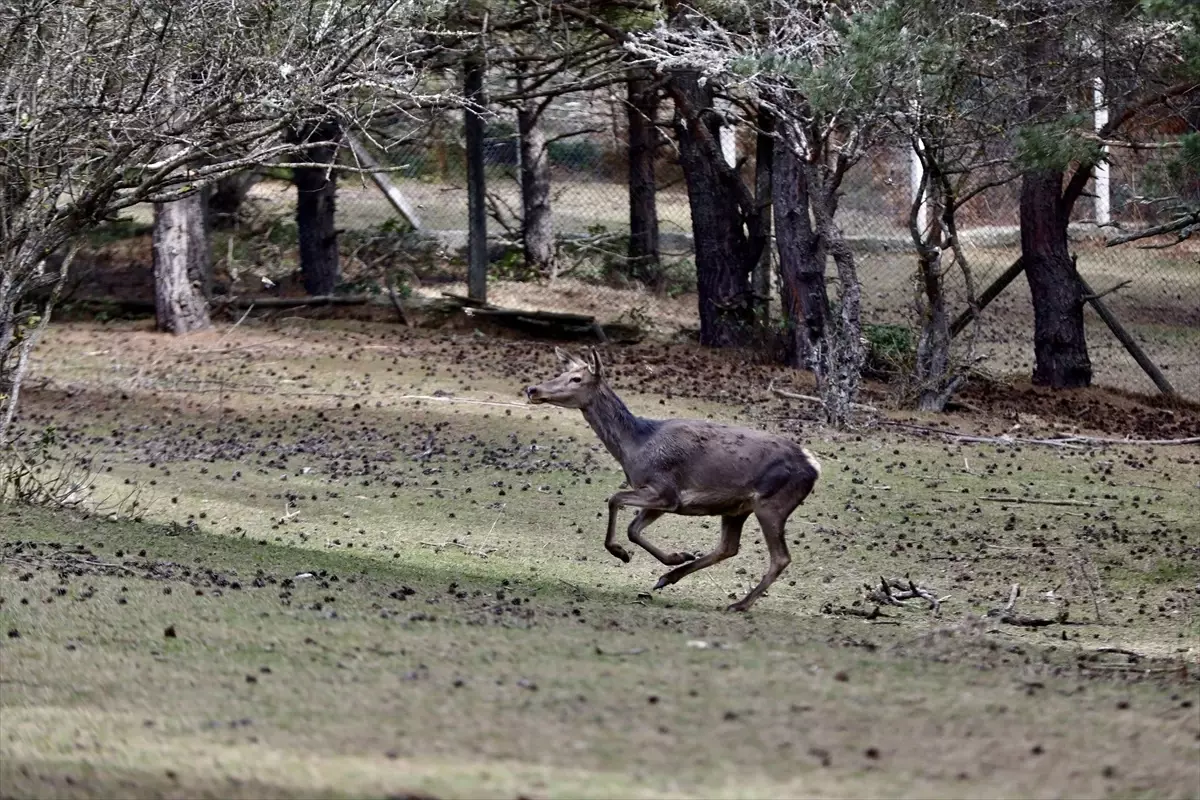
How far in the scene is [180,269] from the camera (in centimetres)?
1834

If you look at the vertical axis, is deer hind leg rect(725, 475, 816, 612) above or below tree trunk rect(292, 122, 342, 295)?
below

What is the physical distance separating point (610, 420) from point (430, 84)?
11.5 m

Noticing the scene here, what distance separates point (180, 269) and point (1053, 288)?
33.2ft

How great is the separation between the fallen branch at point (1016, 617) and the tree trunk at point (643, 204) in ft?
39.6

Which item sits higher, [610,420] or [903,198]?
[903,198]

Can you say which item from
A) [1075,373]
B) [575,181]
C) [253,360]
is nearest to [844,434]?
[1075,373]

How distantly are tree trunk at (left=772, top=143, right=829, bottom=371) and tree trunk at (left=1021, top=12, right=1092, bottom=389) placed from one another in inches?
97.2

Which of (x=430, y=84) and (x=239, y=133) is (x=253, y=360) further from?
(x=239, y=133)

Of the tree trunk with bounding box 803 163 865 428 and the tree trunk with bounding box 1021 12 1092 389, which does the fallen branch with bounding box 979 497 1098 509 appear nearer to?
the tree trunk with bounding box 803 163 865 428

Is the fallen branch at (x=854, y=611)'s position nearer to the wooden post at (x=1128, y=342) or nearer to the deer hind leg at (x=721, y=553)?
the deer hind leg at (x=721, y=553)

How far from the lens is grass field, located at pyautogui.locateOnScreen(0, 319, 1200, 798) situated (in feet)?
13.9

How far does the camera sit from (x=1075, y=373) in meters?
17.0

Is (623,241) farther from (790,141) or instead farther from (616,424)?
(616,424)

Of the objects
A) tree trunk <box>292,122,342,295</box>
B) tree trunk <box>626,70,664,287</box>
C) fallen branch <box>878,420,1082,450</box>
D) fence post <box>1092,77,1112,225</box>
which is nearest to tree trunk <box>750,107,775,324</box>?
tree trunk <box>626,70,664,287</box>
